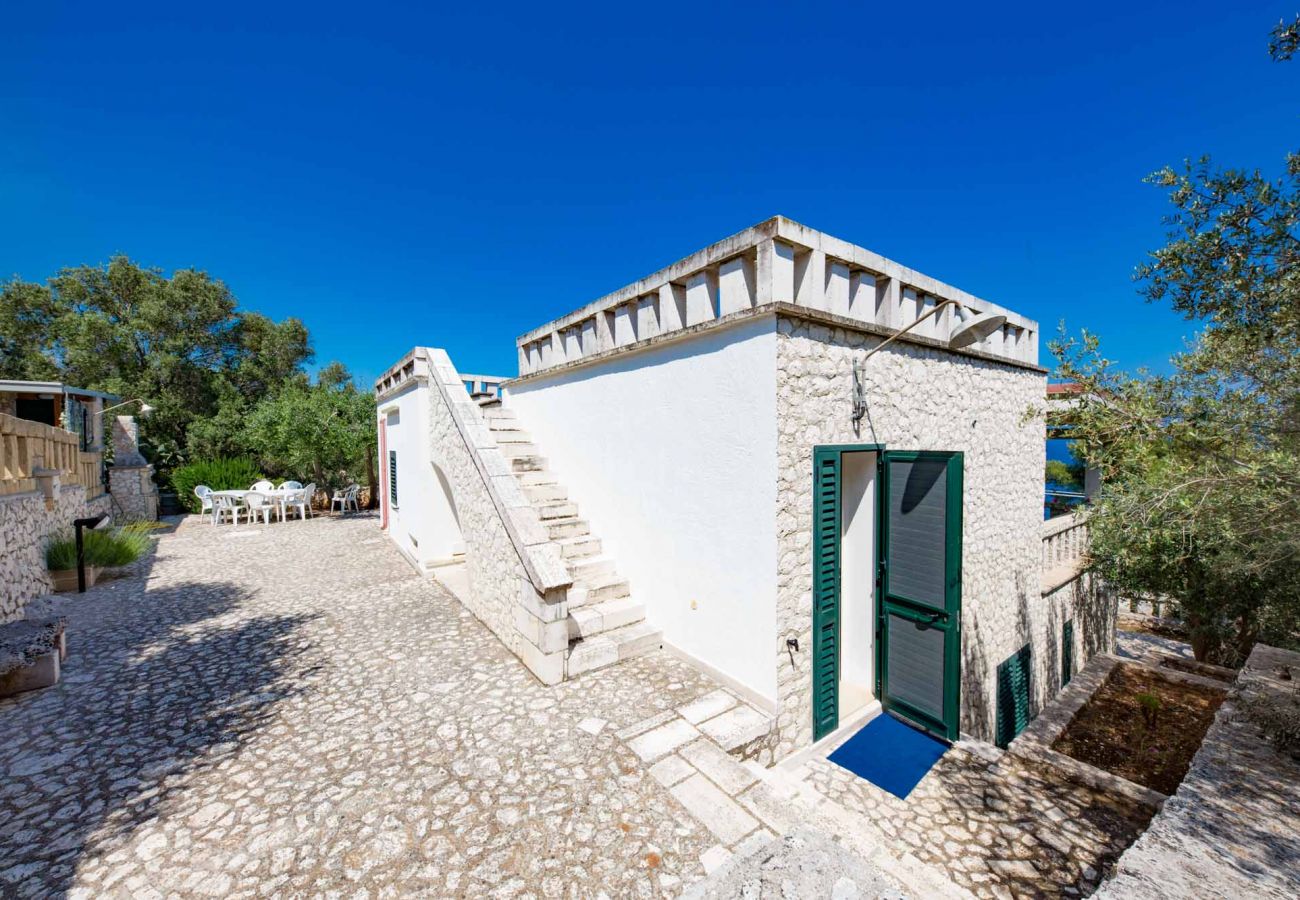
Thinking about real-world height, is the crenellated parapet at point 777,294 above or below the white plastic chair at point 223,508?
above

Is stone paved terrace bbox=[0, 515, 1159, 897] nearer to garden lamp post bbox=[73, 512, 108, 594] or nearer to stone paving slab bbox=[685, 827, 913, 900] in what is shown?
stone paving slab bbox=[685, 827, 913, 900]

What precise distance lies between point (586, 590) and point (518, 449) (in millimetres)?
3022

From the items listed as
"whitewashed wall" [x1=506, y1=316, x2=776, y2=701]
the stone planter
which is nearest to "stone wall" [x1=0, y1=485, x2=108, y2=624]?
the stone planter

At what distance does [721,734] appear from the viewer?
3828 mm

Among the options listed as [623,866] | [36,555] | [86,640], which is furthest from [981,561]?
[36,555]

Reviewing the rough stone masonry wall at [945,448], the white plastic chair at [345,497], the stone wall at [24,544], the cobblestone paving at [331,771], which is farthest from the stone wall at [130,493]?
the rough stone masonry wall at [945,448]

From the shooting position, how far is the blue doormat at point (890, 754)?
4375 millimetres

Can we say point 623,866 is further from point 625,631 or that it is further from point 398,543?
point 398,543

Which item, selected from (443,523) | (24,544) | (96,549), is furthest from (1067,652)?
(96,549)

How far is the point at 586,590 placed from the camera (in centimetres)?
567

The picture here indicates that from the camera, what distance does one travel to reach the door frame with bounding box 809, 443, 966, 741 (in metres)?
4.42

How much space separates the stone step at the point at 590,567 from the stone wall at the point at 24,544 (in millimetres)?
6605

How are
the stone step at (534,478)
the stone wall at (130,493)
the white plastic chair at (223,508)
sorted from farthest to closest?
1. the stone wall at (130,493)
2. the white plastic chair at (223,508)
3. the stone step at (534,478)

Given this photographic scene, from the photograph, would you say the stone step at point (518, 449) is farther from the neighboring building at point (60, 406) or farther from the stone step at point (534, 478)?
the neighboring building at point (60, 406)
